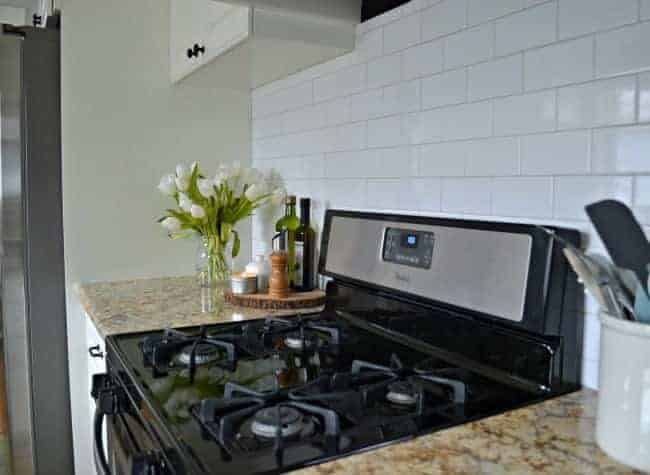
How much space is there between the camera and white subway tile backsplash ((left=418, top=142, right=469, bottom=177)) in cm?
124

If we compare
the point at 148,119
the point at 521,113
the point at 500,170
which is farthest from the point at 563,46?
the point at 148,119

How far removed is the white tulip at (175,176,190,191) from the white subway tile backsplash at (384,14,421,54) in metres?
0.72

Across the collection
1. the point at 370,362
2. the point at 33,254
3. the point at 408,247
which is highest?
the point at 408,247

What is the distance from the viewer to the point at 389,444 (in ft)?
2.52

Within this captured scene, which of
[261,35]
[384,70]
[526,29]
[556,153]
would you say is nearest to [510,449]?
[556,153]

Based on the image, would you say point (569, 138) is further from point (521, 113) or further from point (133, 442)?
point (133, 442)

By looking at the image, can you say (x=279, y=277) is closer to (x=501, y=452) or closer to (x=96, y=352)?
(x=96, y=352)

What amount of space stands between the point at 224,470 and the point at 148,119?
1.64 m

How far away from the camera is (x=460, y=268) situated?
117cm

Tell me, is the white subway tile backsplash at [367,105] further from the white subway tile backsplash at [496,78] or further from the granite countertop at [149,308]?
the granite countertop at [149,308]

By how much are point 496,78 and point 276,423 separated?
30.6 inches

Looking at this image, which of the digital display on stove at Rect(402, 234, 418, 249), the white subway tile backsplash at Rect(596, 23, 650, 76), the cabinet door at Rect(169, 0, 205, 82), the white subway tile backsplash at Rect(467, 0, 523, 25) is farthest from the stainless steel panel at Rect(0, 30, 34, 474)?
the white subway tile backsplash at Rect(596, 23, 650, 76)

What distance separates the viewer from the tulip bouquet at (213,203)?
1.79 m

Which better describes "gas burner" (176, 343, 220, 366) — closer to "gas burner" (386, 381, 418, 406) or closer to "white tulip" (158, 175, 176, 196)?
"gas burner" (386, 381, 418, 406)
